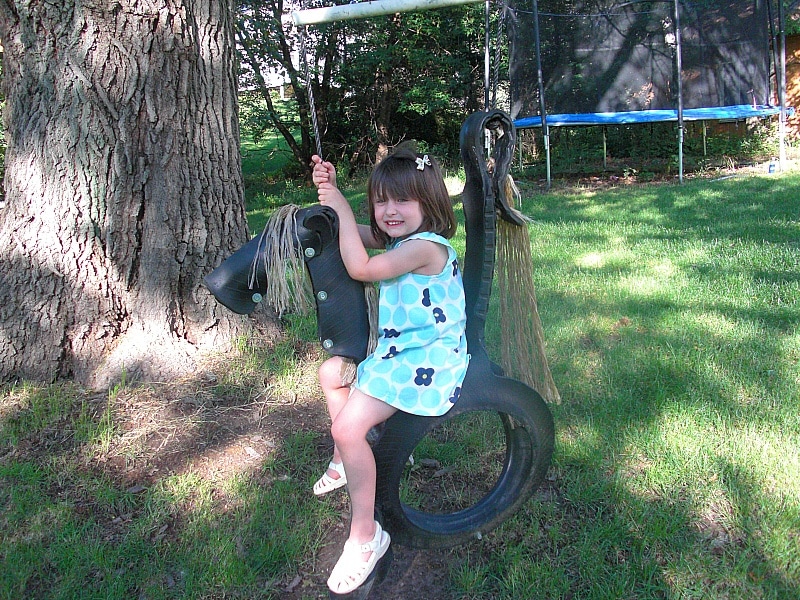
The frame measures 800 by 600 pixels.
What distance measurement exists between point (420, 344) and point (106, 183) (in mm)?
1798

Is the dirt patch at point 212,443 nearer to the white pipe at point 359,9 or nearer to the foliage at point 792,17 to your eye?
the white pipe at point 359,9

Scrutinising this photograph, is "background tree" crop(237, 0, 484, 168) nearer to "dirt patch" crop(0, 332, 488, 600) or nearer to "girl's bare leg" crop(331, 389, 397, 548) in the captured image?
"dirt patch" crop(0, 332, 488, 600)

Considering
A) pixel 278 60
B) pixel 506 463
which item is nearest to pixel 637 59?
pixel 278 60

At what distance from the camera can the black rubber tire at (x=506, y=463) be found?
1.87 metres

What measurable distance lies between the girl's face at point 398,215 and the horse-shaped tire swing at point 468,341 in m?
0.18

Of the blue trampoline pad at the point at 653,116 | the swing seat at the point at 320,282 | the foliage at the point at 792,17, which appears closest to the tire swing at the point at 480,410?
the swing seat at the point at 320,282

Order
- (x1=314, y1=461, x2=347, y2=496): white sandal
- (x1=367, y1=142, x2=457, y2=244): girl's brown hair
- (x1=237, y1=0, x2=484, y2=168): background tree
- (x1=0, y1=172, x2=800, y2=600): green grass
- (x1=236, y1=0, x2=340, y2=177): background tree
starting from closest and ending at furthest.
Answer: (x1=367, y1=142, x2=457, y2=244): girl's brown hair < (x1=0, y1=172, x2=800, y2=600): green grass < (x1=314, y1=461, x2=347, y2=496): white sandal < (x1=236, y1=0, x2=340, y2=177): background tree < (x1=237, y1=0, x2=484, y2=168): background tree

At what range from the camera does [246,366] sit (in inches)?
125

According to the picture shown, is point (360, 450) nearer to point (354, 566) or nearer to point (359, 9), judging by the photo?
point (354, 566)

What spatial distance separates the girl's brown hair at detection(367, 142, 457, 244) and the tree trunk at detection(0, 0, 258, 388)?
4.57 feet

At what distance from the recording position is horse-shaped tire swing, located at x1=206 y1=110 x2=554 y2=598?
1.88 m

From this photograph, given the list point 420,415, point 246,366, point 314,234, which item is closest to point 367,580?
point 420,415

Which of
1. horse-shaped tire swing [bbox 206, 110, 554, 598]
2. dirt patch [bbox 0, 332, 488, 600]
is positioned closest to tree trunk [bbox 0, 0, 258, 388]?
dirt patch [bbox 0, 332, 488, 600]

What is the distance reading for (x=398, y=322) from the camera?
1.99 metres
